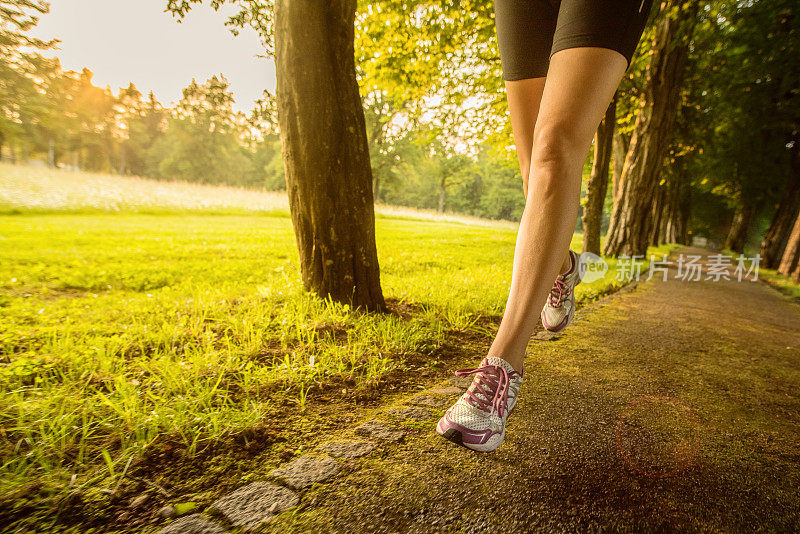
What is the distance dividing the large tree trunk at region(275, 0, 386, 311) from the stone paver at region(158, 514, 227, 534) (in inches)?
70.9

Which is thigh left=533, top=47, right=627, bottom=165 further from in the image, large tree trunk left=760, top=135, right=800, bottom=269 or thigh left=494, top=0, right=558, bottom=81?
large tree trunk left=760, top=135, right=800, bottom=269

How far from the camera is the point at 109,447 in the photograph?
118cm

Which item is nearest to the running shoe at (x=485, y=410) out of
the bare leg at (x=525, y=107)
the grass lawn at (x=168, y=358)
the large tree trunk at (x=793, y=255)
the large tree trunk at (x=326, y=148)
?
the grass lawn at (x=168, y=358)

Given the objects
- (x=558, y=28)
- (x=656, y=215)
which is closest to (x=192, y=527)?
(x=558, y=28)

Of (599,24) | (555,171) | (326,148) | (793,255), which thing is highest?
(599,24)

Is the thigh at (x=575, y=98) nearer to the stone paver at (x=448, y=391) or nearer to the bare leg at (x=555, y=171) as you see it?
the bare leg at (x=555, y=171)

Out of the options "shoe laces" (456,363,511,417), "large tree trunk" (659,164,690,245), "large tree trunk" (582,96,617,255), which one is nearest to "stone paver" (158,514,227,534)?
"shoe laces" (456,363,511,417)

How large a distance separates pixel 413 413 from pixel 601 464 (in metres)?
0.67

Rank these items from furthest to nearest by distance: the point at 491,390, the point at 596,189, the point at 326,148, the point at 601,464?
the point at 596,189 → the point at 326,148 → the point at 491,390 → the point at 601,464

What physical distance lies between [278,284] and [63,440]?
7.46 ft

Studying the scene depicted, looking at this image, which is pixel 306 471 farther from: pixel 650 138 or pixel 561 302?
pixel 650 138

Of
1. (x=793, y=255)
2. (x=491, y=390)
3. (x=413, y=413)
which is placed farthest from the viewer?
(x=793, y=255)

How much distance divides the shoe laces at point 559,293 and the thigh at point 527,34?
3.39ft

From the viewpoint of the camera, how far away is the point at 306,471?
1087 mm
